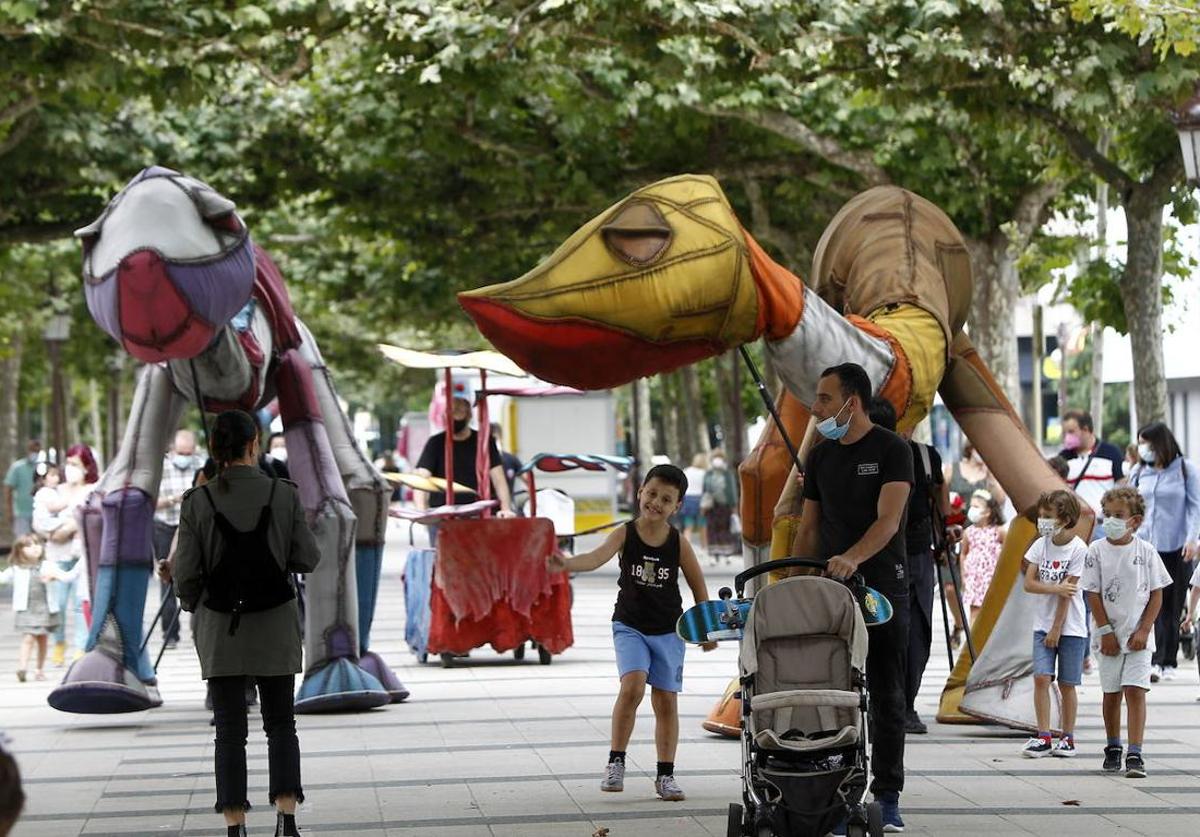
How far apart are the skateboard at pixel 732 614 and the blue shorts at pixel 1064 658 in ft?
8.73

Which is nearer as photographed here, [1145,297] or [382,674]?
[382,674]

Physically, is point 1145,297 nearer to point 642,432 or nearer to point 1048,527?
point 1048,527

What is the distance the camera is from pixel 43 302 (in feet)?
114

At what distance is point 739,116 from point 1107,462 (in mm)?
7750

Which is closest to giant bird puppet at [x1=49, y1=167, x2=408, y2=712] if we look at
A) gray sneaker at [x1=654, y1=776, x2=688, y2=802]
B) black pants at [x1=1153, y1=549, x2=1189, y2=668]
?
gray sneaker at [x1=654, y1=776, x2=688, y2=802]

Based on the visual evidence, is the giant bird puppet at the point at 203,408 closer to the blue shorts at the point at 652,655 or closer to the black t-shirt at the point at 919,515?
the blue shorts at the point at 652,655

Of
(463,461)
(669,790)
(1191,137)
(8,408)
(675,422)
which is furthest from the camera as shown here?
(675,422)

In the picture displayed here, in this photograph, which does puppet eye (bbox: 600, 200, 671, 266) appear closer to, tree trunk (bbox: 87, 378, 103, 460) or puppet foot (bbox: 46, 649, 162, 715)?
puppet foot (bbox: 46, 649, 162, 715)

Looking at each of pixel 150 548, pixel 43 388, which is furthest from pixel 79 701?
pixel 43 388

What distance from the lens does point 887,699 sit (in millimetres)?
7699

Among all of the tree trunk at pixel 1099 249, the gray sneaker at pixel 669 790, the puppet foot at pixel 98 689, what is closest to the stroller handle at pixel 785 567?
the gray sneaker at pixel 669 790

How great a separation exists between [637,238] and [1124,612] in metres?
3.31

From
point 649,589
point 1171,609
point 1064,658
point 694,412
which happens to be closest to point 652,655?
point 649,589

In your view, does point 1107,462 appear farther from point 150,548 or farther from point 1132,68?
point 150,548
